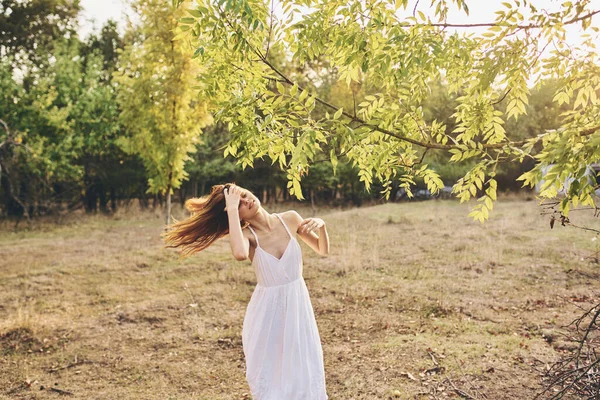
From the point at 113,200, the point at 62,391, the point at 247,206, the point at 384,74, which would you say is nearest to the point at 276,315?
the point at 247,206

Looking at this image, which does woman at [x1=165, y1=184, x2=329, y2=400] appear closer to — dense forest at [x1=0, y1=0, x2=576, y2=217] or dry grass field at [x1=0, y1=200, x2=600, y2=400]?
dry grass field at [x1=0, y1=200, x2=600, y2=400]

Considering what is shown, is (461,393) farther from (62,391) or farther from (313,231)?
(62,391)

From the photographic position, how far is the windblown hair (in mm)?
3982

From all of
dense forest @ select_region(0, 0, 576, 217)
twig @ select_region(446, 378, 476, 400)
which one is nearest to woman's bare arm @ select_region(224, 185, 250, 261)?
twig @ select_region(446, 378, 476, 400)

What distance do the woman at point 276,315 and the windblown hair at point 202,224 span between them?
26 cm

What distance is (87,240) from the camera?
15.0 metres

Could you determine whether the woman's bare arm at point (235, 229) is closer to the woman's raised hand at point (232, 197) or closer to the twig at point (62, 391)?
the woman's raised hand at point (232, 197)

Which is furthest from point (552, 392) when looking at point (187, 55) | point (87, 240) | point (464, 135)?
point (87, 240)

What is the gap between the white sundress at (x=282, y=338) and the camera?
11.5 ft

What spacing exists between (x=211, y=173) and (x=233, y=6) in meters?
20.8

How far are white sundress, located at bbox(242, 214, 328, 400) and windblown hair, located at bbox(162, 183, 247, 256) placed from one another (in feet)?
1.79

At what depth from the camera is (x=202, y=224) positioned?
13.6 ft

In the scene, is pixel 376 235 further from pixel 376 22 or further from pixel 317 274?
pixel 376 22

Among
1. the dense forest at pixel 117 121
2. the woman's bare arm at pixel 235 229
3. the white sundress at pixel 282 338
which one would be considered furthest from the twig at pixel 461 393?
the dense forest at pixel 117 121
